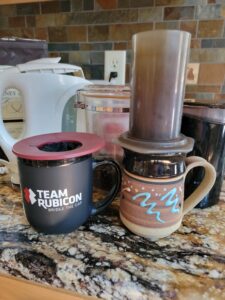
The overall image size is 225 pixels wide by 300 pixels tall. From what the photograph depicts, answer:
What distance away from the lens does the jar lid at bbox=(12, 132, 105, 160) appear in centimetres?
31

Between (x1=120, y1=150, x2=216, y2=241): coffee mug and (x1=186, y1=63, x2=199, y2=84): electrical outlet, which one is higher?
(x1=186, y1=63, x2=199, y2=84): electrical outlet

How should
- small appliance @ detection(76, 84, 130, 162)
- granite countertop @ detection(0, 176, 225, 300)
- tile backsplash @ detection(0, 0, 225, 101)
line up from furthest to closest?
tile backsplash @ detection(0, 0, 225, 101), small appliance @ detection(76, 84, 130, 162), granite countertop @ detection(0, 176, 225, 300)

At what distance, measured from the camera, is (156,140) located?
13.2 inches

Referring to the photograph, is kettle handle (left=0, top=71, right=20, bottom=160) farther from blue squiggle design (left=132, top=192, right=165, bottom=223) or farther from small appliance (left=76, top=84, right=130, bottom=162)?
blue squiggle design (left=132, top=192, right=165, bottom=223)

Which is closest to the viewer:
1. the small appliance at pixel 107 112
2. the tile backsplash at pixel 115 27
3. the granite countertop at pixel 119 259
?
the granite countertop at pixel 119 259

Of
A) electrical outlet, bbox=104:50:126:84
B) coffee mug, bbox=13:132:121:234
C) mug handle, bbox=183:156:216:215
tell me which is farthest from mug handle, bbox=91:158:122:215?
electrical outlet, bbox=104:50:126:84

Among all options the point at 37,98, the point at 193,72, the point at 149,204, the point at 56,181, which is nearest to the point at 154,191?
the point at 149,204

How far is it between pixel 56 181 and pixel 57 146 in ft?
0.25

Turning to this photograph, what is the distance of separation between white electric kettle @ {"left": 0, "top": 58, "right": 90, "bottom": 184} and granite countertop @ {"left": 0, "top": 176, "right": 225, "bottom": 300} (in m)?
0.17

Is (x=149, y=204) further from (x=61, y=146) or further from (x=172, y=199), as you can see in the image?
(x=61, y=146)

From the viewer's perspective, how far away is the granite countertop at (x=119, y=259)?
0.29m

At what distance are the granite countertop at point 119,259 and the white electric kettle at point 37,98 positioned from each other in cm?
17

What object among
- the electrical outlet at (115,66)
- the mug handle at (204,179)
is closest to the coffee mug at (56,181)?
the mug handle at (204,179)

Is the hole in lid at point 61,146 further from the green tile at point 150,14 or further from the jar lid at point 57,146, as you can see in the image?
the green tile at point 150,14
